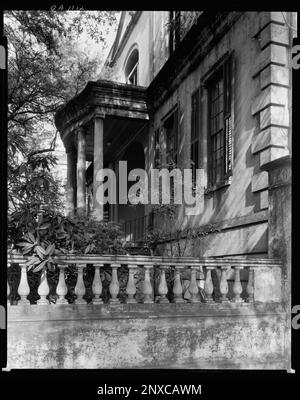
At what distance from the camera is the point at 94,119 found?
35.2 feet

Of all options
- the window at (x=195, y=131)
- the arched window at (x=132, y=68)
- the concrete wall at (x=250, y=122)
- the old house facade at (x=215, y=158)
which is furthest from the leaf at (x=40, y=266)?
the arched window at (x=132, y=68)

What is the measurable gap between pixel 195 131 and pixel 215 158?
1042 mm

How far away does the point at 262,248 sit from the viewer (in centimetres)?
635

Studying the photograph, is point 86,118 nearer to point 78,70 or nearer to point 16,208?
point 78,70

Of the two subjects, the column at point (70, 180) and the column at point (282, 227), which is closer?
the column at point (282, 227)

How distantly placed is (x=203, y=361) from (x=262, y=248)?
2286 millimetres

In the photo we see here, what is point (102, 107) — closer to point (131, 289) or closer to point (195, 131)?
point (195, 131)

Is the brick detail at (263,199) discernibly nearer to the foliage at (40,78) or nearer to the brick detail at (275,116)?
the brick detail at (275,116)

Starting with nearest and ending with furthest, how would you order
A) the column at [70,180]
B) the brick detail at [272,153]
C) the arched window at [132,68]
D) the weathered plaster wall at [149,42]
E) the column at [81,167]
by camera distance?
the brick detail at [272,153]
the column at [81,167]
the column at [70,180]
the weathered plaster wall at [149,42]
the arched window at [132,68]

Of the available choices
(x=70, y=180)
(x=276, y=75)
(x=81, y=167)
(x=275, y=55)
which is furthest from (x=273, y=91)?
(x=70, y=180)

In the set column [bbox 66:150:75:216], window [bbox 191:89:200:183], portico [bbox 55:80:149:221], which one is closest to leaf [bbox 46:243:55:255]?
portico [bbox 55:80:149:221]

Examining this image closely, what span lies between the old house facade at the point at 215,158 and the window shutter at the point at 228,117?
0.10 feet

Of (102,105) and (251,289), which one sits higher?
(102,105)

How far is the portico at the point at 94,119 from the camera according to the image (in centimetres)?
1033
